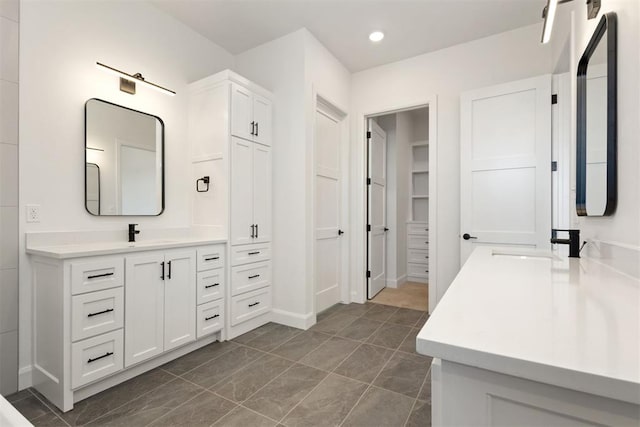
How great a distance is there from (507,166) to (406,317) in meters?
1.82

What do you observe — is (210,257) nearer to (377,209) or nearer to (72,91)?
(72,91)

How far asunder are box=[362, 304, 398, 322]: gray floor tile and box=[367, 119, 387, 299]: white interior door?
0.30 metres

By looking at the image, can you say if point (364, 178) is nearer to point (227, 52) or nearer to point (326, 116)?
point (326, 116)

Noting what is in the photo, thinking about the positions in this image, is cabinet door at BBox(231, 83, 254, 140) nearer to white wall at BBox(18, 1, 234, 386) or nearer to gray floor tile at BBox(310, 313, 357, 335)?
white wall at BBox(18, 1, 234, 386)

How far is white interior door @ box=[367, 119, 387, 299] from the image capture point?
12.7 feet

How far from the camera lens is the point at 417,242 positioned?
16.2 ft

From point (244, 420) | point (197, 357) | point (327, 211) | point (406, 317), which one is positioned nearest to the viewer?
point (244, 420)

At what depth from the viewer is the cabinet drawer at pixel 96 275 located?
5.63 feet

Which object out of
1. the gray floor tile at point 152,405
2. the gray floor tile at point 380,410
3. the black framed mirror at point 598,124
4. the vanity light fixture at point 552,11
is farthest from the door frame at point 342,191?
the black framed mirror at point 598,124

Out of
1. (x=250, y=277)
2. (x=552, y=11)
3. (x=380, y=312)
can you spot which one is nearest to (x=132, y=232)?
(x=250, y=277)

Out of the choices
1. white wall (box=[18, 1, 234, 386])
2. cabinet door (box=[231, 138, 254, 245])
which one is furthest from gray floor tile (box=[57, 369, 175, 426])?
cabinet door (box=[231, 138, 254, 245])

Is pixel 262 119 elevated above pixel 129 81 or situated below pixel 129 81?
below

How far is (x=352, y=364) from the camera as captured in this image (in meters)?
2.21

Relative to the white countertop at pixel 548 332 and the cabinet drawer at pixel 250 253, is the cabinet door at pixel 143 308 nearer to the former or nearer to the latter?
the cabinet drawer at pixel 250 253
